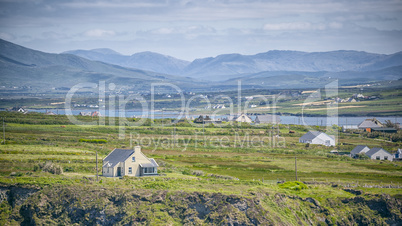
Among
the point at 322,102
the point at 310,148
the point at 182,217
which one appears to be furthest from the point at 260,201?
the point at 322,102

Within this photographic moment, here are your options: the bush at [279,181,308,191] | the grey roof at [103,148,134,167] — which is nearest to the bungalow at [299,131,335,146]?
the bush at [279,181,308,191]

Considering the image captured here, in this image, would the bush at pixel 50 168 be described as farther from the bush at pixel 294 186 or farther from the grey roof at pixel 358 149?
the grey roof at pixel 358 149

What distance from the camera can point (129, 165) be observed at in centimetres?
3878

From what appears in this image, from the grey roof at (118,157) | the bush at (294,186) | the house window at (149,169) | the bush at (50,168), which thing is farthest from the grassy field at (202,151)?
the bush at (294,186)

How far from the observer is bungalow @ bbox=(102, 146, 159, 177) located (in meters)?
38.7

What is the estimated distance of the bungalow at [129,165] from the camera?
38.7 meters

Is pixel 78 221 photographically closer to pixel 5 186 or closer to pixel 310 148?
pixel 5 186

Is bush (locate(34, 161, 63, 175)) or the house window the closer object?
bush (locate(34, 161, 63, 175))

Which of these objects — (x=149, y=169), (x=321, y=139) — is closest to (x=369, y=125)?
(x=321, y=139)

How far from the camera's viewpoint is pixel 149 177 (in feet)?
123

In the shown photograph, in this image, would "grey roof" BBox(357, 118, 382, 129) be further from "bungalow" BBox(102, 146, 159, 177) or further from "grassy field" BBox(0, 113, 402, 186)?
"bungalow" BBox(102, 146, 159, 177)

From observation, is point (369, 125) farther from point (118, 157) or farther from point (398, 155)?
point (118, 157)

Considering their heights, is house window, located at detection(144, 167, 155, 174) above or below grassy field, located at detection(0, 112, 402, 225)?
above

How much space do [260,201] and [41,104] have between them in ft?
573
